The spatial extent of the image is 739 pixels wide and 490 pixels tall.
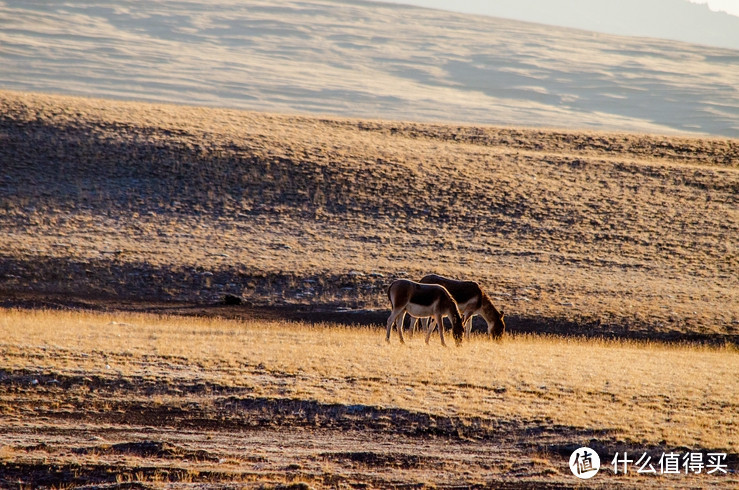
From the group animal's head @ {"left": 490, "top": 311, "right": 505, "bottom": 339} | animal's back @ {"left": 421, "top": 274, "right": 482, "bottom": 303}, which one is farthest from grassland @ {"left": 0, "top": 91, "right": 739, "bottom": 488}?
animal's back @ {"left": 421, "top": 274, "right": 482, "bottom": 303}

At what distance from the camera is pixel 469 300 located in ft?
68.0

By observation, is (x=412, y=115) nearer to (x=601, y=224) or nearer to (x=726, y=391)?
(x=601, y=224)

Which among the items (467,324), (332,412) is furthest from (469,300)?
(332,412)

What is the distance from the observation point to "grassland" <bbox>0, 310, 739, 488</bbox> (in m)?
10.2

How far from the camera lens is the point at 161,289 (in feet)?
88.5

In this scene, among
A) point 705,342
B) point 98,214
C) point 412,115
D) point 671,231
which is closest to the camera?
point 705,342

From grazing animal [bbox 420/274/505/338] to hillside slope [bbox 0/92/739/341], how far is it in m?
4.13

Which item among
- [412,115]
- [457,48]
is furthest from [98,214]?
[457,48]

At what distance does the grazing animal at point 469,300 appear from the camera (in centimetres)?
2070

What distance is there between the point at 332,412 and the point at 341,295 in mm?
14651

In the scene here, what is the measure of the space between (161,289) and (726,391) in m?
18.6

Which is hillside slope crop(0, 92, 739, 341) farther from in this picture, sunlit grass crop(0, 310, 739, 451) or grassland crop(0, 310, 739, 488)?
grassland crop(0, 310, 739, 488)

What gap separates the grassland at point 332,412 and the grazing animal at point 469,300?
3.00 metres

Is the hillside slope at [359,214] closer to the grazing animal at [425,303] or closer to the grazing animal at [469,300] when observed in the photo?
the grazing animal at [469,300]
